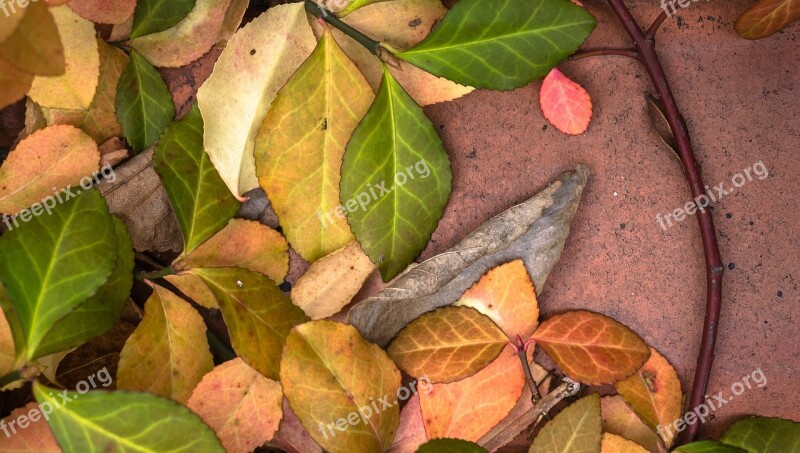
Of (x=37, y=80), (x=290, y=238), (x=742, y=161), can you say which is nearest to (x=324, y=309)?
(x=290, y=238)

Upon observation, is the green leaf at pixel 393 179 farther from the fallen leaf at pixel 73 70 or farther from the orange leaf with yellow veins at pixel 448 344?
the fallen leaf at pixel 73 70

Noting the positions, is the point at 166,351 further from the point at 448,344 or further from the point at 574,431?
the point at 574,431

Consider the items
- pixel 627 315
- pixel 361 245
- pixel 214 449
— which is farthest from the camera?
pixel 627 315

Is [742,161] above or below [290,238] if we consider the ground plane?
below

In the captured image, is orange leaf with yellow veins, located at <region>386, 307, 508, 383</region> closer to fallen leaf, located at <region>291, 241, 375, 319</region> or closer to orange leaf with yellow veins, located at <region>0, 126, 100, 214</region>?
fallen leaf, located at <region>291, 241, 375, 319</region>

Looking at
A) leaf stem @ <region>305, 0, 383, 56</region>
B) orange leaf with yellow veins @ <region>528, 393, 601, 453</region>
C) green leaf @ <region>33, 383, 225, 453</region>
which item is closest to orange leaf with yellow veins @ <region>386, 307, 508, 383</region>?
orange leaf with yellow veins @ <region>528, 393, 601, 453</region>

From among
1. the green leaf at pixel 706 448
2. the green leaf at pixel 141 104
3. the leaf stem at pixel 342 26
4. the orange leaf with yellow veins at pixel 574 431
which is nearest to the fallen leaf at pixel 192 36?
the green leaf at pixel 141 104

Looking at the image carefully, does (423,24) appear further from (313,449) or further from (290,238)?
(313,449)
